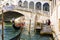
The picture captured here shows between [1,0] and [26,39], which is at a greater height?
[1,0]

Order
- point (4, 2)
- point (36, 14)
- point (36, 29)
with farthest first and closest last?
point (4, 2), point (36, 14), point (36, 29)

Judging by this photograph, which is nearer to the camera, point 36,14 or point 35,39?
point 35,39

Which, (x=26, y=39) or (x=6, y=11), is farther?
(x=6, y=11)

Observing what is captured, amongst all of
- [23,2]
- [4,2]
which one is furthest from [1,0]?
[23,2]

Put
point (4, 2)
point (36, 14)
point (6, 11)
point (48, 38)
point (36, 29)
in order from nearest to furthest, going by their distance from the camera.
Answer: point (48, 38)
point (36, 29)
point (36, 14)
point (6, 11)
point (4, 2)

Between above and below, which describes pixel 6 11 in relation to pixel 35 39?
above

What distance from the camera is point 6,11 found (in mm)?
23000

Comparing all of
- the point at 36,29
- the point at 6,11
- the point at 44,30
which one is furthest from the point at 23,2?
the point at 44,30

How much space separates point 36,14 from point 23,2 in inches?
178

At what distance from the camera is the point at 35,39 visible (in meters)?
14.0

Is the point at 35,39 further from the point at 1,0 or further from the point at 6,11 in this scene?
the point at 1,0

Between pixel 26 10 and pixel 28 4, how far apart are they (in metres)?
3.38

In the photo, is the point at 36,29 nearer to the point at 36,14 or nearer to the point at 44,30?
the point at 44,30

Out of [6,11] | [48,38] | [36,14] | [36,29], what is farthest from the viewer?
[6,11]
